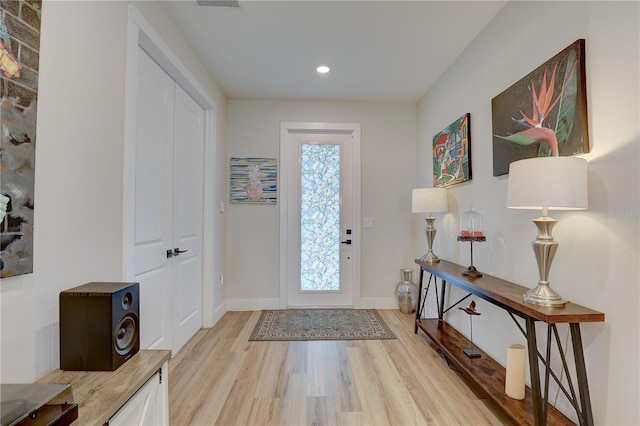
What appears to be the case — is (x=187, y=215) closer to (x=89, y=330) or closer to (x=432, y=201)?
(x=89, y=330)

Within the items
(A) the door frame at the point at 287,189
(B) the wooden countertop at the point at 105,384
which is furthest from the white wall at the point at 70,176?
(A) the door frame at the point at 287,189

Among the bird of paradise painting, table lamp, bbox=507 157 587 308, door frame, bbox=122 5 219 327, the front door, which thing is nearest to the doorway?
door frame, bbox=122 5 219 327

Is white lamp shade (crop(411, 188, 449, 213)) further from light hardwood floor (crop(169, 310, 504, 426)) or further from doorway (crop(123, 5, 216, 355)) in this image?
doorway (crop(123, 5, 216, 355))

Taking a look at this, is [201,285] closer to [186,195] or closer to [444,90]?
[186,195]

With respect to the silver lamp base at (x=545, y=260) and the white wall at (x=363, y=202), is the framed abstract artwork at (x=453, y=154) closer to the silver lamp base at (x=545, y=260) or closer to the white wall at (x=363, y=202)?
the white wall at (x=363, y=202)

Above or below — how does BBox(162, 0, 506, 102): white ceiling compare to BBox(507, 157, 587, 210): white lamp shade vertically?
above

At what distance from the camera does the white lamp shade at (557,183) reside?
1.30m

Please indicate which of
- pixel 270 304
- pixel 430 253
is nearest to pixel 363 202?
pixel 430 253

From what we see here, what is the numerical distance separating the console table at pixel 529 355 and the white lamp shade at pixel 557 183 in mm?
501

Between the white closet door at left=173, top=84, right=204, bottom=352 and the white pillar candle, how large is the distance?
246 centimetres

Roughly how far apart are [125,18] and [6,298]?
5.02 feet

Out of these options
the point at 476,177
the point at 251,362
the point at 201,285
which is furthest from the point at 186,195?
the point at 476,177

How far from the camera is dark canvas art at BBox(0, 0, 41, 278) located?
974 mm

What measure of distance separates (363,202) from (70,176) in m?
2.99
